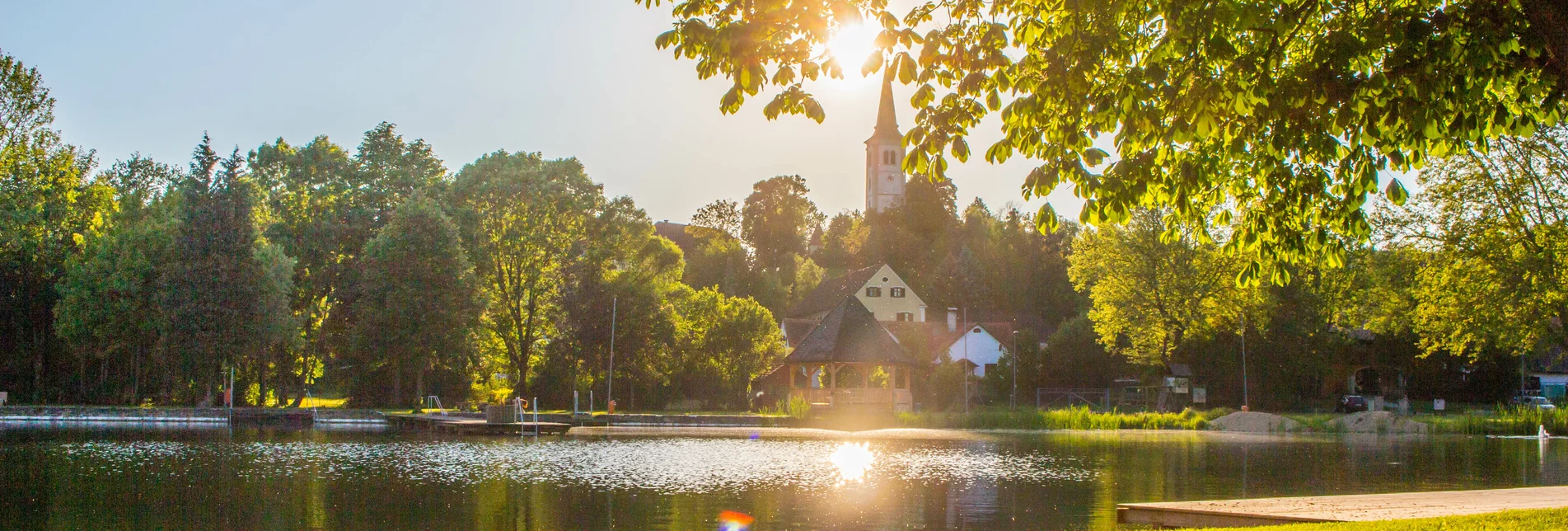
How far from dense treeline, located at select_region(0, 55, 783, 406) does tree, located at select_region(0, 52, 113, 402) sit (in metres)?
0.07

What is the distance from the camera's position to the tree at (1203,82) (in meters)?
7.52

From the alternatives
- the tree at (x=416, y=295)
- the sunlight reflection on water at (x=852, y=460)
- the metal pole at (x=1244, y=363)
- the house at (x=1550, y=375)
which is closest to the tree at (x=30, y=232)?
the tree at (x=416, y=295)

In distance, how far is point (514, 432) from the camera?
35469mm

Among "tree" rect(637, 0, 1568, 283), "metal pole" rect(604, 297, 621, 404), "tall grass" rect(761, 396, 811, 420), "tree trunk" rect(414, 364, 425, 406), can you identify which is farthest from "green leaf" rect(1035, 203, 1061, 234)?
"tree trunk" rect(414, 364, 425, 406)

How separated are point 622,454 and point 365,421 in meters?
17.4

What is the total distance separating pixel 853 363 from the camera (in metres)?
45.1

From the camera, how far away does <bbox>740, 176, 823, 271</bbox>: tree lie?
92.4 metres

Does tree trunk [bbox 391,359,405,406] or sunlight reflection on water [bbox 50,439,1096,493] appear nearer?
sunlight reflection on water [bbox 50,439,1096,493]

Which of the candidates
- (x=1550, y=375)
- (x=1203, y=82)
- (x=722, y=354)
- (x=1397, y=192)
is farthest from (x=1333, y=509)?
(x=1550, y=375)

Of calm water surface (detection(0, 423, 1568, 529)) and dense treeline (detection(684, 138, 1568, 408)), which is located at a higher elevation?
dense treeline (detection(684, 138, 1568, 408))

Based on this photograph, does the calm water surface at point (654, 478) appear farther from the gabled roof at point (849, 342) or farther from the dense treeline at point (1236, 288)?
the gabled roof at point (849, 342)

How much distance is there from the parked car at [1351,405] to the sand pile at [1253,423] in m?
11.5

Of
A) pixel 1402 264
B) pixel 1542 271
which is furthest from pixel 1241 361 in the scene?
pixel 1542 271

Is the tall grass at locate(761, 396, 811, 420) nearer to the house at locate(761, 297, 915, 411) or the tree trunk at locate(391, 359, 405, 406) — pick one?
the house at locate(761, 297, 915, 411)
